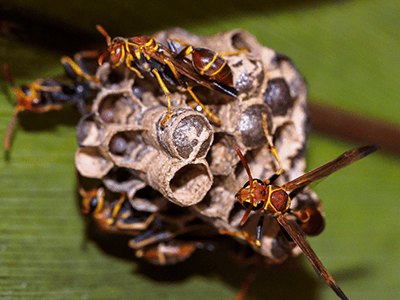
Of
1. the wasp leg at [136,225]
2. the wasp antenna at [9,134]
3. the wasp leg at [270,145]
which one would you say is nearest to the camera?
the wasp leg at [270,145]

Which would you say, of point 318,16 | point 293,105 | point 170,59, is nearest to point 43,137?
point 170,59

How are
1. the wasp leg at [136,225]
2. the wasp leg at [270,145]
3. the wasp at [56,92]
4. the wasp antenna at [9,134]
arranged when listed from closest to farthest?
1. the wasp leg at [270,145]
2. the wasp antenna at [9,134]
3. the wasp at [56,92]
4. the wasp leg at [136,225]

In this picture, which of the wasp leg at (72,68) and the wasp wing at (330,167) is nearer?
the wasp wing at (330,167)

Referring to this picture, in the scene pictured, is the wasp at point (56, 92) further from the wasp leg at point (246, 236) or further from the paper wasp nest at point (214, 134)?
the wasp leg at point (246, 236)

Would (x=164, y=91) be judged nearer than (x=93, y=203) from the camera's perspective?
Yes

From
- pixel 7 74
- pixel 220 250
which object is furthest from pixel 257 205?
pixel 7 74

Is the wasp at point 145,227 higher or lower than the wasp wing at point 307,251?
lower

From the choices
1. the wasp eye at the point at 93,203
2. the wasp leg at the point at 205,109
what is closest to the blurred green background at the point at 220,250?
the wasp eye at the point at 93,203

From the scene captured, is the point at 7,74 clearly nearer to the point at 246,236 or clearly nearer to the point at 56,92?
the point at 56,92

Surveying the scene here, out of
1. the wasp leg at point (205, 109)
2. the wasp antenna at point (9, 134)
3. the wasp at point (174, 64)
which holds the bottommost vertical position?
the wasp antenna at point (9, 134)
